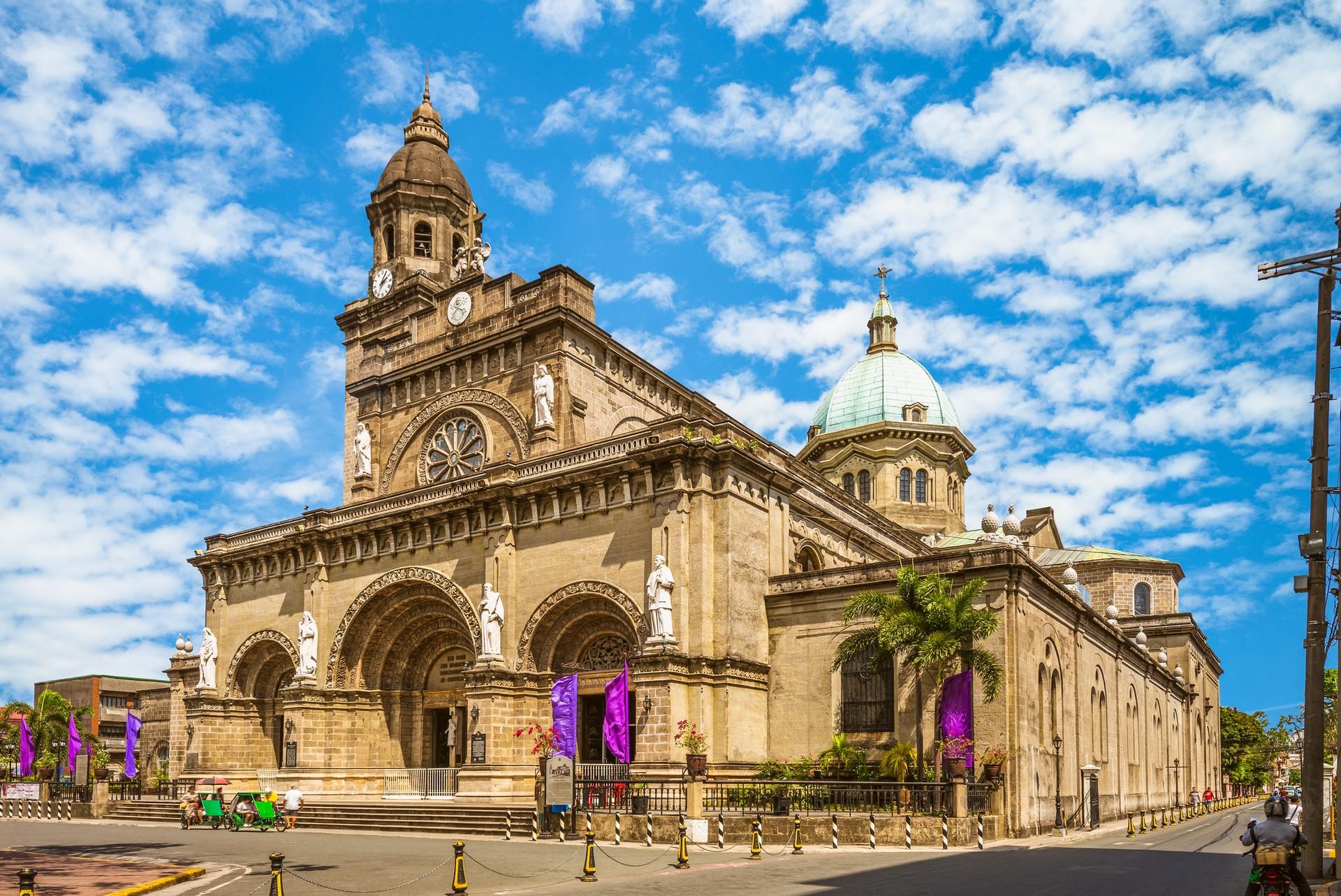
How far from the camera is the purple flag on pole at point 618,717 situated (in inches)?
1357

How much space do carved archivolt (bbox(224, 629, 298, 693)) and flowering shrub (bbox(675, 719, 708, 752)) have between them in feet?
62.4

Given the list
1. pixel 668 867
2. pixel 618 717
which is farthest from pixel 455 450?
pixel 668 867

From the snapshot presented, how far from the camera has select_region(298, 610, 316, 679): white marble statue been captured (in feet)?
145

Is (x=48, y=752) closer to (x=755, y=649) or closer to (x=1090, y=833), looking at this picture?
(x=755, y=649)

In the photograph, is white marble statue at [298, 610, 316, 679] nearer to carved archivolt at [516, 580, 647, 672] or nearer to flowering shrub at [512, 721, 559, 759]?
carved archivolt at [516, 580, 647, 672]

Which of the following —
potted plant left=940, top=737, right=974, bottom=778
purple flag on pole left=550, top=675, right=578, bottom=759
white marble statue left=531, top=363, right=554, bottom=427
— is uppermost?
white marble statue left=531, top=363, right=554, bottom=427

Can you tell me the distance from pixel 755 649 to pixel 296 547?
1983cm

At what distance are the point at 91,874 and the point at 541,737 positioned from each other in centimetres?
1725

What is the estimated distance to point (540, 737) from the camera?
37312mm

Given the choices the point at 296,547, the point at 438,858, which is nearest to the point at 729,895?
the point at 438,858

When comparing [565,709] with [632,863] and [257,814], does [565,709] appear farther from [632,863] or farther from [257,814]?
[632,863]

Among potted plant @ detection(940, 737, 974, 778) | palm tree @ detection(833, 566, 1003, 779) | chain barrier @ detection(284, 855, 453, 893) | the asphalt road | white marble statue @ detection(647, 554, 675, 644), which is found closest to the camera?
chain barrier @ detection(284, 855, 453, 893)

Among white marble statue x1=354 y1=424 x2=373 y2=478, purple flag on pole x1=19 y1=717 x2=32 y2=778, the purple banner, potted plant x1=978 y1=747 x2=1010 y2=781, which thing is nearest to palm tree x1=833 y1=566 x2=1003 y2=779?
the purple banner

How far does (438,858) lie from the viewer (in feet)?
79.9
